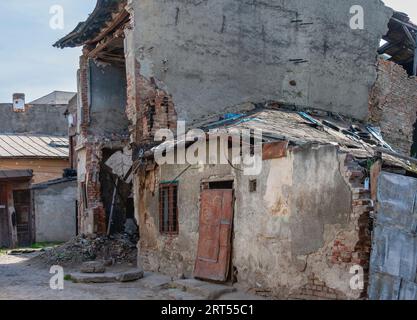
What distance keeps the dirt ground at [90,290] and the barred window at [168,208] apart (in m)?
1.09

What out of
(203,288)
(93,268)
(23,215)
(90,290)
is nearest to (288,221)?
(203,288)

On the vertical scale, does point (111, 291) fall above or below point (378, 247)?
below

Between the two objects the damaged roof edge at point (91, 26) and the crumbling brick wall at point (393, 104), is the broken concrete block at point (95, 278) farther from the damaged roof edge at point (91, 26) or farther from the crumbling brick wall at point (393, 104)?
the crumbling brick wall at point (393, 104)

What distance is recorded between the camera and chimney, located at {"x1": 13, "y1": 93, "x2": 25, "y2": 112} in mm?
30438

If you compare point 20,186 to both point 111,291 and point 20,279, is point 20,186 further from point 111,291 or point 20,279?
point 111,291

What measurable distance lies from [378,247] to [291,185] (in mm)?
1854

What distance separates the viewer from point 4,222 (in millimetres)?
22484

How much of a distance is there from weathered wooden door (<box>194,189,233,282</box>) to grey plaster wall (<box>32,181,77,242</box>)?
1280cm

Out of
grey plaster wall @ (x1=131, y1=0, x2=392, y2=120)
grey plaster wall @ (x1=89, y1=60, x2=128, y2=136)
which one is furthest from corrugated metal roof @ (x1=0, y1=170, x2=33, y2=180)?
grey plaster wall @ (x1=131, y1=0, x2=392, y2=120)

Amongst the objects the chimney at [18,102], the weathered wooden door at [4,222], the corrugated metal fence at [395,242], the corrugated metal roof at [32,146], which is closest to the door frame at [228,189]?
the corrugated metal fence at [395,242]

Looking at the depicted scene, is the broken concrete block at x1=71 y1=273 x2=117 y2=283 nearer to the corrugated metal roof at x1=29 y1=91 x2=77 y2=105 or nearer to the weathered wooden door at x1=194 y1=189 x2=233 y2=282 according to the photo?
the weathered wooden door at x1=194 y1=189 x2=233 y2=282

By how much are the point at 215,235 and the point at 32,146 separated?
19.3m

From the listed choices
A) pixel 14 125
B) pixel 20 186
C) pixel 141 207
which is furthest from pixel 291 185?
pixel 14 125
